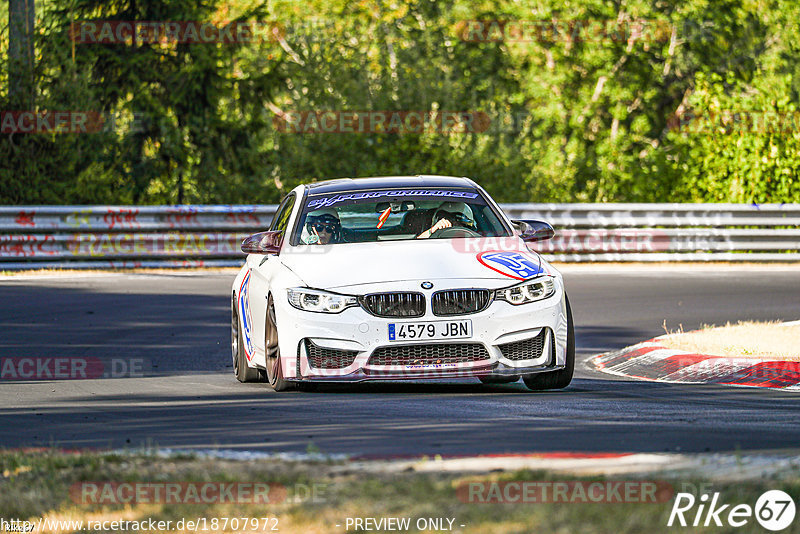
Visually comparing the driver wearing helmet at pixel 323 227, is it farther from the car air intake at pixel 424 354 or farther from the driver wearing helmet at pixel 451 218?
the car air intake at pixel 424 354

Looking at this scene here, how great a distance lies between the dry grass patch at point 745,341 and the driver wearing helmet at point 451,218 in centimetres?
238

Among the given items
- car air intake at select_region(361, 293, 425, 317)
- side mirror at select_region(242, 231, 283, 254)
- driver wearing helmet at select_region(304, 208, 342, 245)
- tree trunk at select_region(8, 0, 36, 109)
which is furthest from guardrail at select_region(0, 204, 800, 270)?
car air intake at select_region(361, 293, 425, 317)

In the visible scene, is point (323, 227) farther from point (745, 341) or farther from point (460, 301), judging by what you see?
point (745, 341)

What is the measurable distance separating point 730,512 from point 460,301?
4.59 m

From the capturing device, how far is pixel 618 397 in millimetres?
9695

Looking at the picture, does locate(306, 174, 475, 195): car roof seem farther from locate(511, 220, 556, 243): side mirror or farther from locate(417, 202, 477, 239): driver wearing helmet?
locate(511, 220, 556, 243): side mirror

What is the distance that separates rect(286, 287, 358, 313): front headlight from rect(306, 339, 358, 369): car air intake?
23 centimetres

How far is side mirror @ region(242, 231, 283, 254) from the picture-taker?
1099 cm

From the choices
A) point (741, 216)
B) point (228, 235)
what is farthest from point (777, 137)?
point (228, 235)

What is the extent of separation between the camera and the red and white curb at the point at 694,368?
435 inches

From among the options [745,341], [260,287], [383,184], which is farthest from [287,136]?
[260,287]

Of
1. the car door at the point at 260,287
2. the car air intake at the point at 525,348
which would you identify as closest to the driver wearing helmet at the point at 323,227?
the car door at the point at 260,287

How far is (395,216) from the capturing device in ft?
36.4

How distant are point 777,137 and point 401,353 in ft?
61.6
